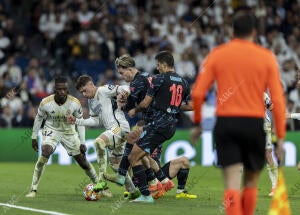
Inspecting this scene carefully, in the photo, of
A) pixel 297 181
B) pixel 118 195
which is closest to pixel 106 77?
pixel 297 181

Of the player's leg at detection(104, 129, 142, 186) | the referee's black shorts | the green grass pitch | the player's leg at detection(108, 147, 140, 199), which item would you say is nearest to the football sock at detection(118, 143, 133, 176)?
the player's leg at detection(104, 129, 142, 186)

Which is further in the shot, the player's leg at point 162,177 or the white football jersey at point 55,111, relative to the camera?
the white football jersey at point 55,111

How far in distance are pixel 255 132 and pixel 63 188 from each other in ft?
25.7

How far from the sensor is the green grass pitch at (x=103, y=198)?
12.5 m

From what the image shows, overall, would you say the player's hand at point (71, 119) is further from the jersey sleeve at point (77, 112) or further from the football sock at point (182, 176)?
the football sock at point (182, 176)

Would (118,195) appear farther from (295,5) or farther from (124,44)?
(295,5)

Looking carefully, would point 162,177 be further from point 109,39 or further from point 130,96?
point 109,39

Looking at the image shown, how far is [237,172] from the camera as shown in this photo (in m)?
8.98

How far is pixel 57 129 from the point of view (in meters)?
14.8

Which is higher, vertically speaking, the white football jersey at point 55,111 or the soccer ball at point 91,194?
the white football jersey at point 55,111

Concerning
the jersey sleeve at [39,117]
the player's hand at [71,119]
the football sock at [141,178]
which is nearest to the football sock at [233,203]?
the football sock at [141,178]

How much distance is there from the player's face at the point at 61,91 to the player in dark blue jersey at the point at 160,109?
1579 millimetres

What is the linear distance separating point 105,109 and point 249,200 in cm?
533

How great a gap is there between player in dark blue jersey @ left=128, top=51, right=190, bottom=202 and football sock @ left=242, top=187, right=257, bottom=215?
4.04 m
